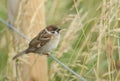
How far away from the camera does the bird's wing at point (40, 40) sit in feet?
9.98

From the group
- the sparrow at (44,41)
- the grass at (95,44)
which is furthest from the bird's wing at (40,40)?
the grass at (95,44)

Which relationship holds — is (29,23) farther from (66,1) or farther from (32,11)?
(66,1)

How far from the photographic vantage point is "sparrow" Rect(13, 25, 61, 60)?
10.0 ft

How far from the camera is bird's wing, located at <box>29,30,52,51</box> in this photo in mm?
3043

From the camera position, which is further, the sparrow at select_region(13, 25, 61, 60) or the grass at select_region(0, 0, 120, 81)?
the sparrow at select_region(13, 25, 61, 60)

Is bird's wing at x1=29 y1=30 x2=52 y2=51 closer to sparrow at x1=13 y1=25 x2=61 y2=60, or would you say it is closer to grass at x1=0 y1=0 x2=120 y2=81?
sparrow at x1=13 y1=25 x2=61 y2=60

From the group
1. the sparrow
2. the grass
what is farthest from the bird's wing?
the grass

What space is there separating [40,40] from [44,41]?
0.05m

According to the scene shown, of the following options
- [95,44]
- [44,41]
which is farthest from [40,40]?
[95,44]

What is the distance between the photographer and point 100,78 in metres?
3.09

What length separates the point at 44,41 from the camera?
3.17 metres

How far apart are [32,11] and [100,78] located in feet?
2.07

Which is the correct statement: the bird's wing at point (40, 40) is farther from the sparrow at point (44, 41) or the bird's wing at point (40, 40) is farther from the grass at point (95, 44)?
the grass at point (95, 44)

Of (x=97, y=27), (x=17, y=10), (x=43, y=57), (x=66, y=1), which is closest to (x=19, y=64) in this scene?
(x=43, y=57)
